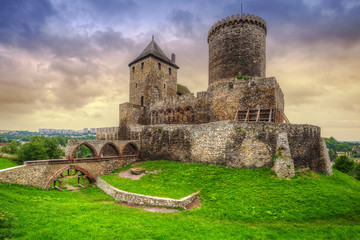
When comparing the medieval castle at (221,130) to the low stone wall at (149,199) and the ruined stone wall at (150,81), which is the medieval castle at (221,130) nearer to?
the ruined stone wall at (150,81)

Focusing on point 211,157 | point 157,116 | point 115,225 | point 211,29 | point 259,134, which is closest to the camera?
point 115,225

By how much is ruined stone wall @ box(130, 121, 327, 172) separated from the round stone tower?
8496 mm

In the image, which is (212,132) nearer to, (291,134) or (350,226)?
(291,134)

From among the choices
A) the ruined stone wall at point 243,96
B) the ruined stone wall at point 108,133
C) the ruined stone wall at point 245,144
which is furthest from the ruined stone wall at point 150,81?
the ruined stone wall at point 245,144

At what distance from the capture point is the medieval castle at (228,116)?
1384cm

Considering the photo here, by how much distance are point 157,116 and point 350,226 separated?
2195 centimetres

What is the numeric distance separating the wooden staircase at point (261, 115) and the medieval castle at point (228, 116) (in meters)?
0.08

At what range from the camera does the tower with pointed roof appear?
2967 centimetres

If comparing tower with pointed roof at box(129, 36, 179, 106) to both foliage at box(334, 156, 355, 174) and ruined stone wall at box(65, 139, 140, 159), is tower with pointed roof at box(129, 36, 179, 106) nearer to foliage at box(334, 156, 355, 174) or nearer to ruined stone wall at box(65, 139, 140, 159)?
ruined stone wall at box(65, 139, 140, 159)

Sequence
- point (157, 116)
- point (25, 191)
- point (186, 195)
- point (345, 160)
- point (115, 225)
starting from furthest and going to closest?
point (345, 160)
point (157, 116)
point (25, 191)
point (186, 195)
point (115, 225)

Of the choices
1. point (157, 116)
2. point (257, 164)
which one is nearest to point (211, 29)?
point (157, 116)

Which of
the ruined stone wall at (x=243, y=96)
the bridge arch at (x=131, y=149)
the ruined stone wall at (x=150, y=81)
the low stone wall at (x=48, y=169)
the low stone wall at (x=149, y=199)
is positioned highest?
the ruined stone wall at (x=150, y=81)

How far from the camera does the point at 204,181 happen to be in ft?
42.4

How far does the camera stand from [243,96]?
1828 cm
